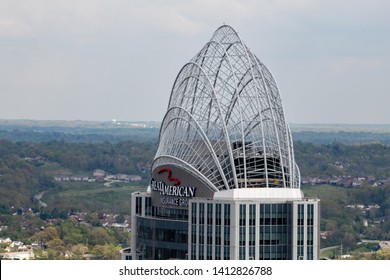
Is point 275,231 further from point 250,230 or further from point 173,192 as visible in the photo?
point 173,192

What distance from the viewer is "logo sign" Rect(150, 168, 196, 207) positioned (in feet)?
393

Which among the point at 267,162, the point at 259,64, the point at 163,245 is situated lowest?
the point at 163,245

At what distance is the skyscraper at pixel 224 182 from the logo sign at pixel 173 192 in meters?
0.08

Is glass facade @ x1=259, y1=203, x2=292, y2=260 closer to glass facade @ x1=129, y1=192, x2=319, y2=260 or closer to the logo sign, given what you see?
glass facade @ x1=129, y1=192, x2=319, y2=260

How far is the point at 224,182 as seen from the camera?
4582 inches

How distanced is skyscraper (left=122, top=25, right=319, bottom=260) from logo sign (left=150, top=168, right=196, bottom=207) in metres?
0.08

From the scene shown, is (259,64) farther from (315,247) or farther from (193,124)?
(315,247)

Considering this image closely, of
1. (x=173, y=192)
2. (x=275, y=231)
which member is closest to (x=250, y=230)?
(x=275, y=231)

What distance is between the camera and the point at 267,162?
118250mm

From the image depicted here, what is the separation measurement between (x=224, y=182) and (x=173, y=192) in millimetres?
6745

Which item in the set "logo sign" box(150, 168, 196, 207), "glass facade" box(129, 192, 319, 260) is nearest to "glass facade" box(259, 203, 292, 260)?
"glass facade" box(129, 192, 319, 260)

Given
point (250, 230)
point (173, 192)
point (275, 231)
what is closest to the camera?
point (250, 230)
